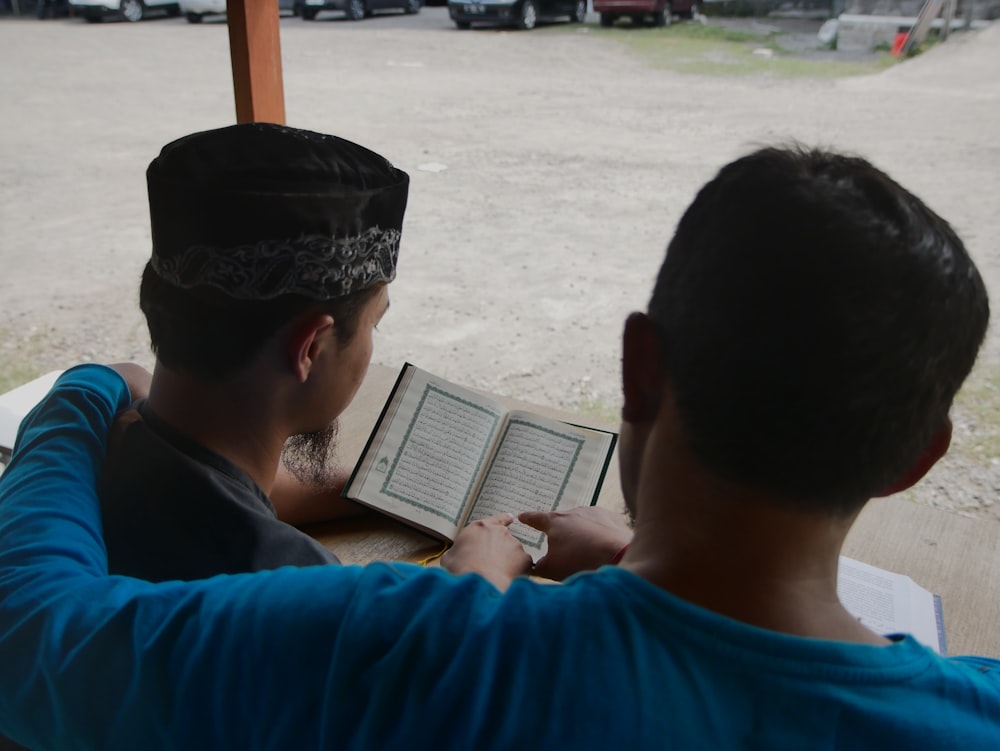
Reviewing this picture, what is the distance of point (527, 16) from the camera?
595 inches

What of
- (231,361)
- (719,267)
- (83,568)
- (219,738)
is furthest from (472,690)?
(231,361)

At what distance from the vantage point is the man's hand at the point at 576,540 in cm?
128

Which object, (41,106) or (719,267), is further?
(41,106)

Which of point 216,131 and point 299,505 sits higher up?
point 216,131

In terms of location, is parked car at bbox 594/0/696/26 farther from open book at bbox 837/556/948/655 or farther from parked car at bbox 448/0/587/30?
open book at bbox 837/556/948/655

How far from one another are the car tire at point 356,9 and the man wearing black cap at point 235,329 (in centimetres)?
1637

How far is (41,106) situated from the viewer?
8.90 meters

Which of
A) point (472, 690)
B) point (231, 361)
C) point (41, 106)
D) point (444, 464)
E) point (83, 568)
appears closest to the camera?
point (472, 690)

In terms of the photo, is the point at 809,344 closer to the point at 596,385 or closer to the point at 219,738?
the point at 219,738

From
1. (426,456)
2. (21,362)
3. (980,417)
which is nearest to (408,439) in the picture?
(426,456)

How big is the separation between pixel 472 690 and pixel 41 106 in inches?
381

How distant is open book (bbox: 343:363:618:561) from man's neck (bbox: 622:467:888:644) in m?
0.87

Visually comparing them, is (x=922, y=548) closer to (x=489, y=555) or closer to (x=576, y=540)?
(x=576, y=540)

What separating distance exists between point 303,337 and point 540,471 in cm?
63
